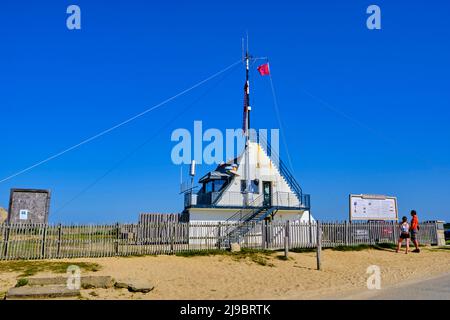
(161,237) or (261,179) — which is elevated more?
(261,179)

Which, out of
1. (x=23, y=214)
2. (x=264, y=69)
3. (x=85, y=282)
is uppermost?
(x=264, y=69)

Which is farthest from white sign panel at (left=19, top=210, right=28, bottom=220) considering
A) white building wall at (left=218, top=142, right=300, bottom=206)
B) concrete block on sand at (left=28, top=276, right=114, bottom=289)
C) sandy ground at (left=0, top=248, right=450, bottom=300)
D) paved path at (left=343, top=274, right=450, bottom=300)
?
paved path at (left=343, top=274, right=450, bottom=300)

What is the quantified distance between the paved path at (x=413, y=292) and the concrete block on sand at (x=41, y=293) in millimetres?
6651

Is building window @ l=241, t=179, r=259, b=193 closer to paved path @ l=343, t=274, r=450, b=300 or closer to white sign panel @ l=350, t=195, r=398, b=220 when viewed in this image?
white sign panel @ l=350, t=195, r=398, b=220

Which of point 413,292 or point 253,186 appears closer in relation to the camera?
point 413,292

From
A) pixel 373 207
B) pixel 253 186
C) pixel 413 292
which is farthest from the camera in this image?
pixel 253 186

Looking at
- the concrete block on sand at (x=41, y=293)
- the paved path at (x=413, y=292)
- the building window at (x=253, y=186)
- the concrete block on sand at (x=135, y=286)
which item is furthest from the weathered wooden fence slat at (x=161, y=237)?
the concrete block on sand at (x=41, y=293)

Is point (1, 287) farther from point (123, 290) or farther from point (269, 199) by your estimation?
point (269, 199)

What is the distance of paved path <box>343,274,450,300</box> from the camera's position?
30.2 ft

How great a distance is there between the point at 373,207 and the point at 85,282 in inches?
761

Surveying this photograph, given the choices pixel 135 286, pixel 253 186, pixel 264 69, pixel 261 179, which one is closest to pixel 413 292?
pixel 135 286

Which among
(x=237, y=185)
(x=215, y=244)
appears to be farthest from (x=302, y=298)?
(x=237, y=185)

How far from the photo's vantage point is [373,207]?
24.4 meters

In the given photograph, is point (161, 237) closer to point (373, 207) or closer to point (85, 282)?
point (85, 282)
